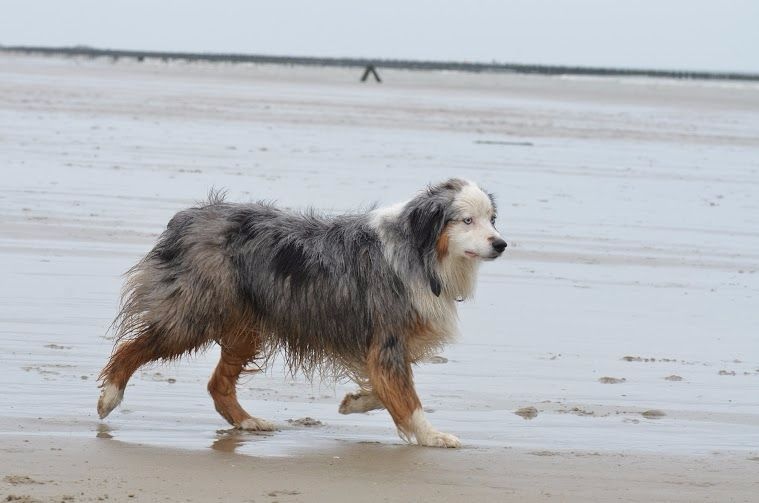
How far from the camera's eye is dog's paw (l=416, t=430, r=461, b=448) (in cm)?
656

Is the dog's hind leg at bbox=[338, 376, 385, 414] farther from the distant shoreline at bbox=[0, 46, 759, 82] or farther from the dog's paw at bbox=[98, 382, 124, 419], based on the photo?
the distant shoreline at bbox=[0, 46, 759, 82]

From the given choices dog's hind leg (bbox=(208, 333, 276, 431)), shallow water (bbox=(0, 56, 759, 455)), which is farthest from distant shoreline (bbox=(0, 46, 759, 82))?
dog's hind leg (bbox=(208, 333, 276, 431))

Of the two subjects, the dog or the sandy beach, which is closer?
the sandy beach

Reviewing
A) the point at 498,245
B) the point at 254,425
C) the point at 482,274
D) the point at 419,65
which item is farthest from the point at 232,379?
the point at 419,65

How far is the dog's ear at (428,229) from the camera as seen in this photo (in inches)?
265

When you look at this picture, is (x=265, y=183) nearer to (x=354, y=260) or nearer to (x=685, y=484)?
(x=354, y=260)

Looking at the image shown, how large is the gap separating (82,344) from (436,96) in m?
41.7

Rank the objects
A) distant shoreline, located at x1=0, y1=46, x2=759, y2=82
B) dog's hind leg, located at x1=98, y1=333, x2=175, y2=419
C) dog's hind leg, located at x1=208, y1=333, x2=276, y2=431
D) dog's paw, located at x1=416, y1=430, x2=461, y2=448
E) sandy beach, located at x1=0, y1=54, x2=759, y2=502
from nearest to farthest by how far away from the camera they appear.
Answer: sandy beach, located at x1=0, y1=54, x2=759, y2=502, dog's paw, located at x1=416, y1=430, x2=461, y2=448, dog's hind leg, located at x1=98, y1=333, x2=175, y2=419, dog's hind leg, located at x1=208, y1=333, x2=276, y2=431, distant shoreline, located at x1=0, y1=46, x2=759, y2=82

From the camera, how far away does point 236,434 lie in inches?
266

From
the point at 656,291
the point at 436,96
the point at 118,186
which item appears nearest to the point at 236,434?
the point at 656,291

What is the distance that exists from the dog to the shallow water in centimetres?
32

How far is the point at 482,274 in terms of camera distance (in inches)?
446

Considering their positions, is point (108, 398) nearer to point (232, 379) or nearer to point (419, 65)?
point (232, 379)

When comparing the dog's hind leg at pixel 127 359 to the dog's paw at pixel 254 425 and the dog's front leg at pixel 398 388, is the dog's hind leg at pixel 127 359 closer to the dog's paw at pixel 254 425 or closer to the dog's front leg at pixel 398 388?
the dog's paw at pixel 254 425
